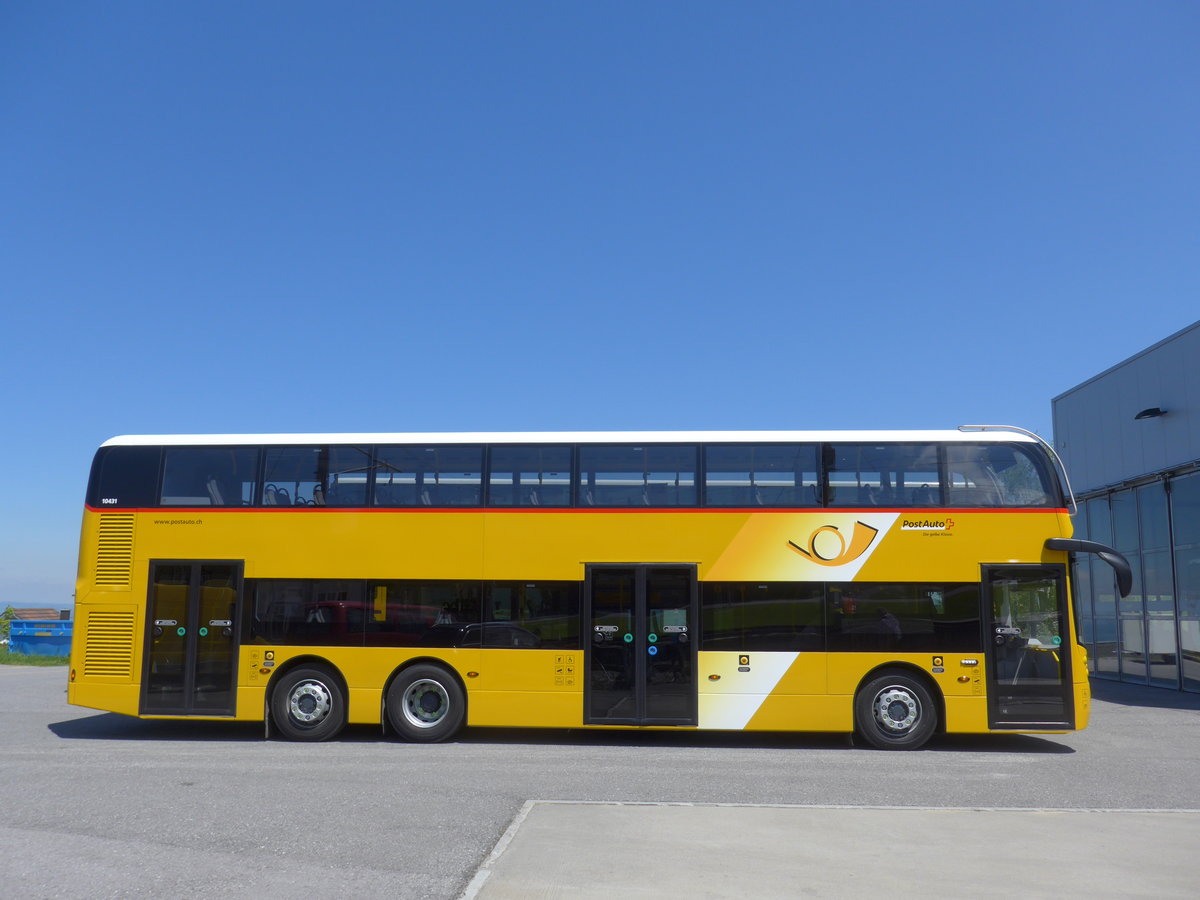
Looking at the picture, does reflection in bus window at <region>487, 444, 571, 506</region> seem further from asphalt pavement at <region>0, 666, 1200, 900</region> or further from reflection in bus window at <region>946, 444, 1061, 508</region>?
reflection in bus window at <region>946, 444, 1061, 508</region>

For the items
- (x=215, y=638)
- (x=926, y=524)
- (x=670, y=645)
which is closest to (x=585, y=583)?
(x=670, y=645)

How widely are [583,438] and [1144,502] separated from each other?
50.1 ft

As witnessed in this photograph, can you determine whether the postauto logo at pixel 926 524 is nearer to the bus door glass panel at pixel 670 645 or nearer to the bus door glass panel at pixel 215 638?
the bus door glass panel at pixel 670 645

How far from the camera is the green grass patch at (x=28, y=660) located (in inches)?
1094

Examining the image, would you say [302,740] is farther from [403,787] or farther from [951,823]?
[951,823]

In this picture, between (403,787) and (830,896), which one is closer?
(830,896)

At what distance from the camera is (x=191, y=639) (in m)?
12.6

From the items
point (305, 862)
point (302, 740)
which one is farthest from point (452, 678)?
point (305, 862)

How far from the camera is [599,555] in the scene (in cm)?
1225

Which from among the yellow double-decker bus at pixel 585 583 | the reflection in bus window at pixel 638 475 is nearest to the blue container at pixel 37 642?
the yellow double-decker bus at pixel 585 583

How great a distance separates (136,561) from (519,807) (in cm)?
701

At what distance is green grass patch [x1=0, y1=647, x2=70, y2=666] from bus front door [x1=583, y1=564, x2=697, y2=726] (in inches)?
856

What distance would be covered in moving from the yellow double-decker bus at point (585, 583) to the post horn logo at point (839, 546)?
3 centimetres

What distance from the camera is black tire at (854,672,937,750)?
1191 centimetres
